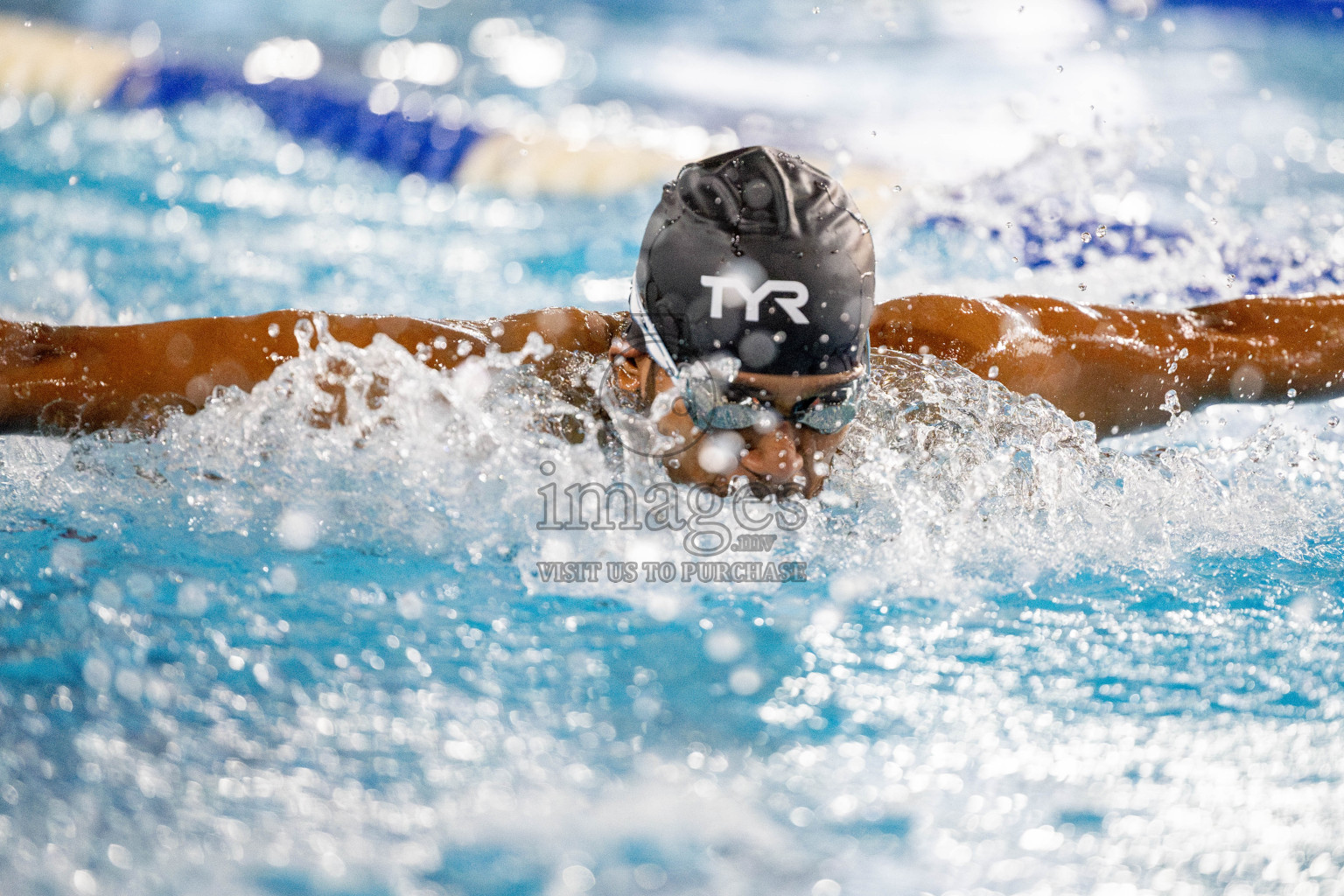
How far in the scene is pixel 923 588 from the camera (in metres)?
2.01

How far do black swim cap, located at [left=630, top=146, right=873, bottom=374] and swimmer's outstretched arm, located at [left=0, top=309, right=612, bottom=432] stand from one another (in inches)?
20.2

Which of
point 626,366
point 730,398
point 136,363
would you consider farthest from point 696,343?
point 136,363

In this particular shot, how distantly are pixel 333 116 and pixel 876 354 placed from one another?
3.86 metres

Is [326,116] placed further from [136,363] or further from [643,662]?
[643,662]

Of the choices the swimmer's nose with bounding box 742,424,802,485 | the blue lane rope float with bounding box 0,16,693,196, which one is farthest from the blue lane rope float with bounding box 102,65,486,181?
the swimmer's nose with bounding box 742,424,802,485

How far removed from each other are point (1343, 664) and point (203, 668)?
71.5 inches

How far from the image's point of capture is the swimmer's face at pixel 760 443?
6.10 ft

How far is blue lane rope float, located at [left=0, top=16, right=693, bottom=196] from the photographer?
523cm

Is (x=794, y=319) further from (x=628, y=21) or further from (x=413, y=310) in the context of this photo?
(x=628, y=21)

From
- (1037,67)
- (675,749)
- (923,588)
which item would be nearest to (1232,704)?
(923,588)

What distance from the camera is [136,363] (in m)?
1.97

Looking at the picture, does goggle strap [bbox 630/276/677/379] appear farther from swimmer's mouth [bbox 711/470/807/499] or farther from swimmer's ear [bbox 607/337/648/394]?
swimmer's mouth [bbox 711/470/807/499]

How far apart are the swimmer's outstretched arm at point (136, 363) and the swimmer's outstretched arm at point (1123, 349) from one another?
1.07 meters

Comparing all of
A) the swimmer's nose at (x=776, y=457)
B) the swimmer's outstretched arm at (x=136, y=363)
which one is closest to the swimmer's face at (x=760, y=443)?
the swimmer's nose at (x=776, y=457)
